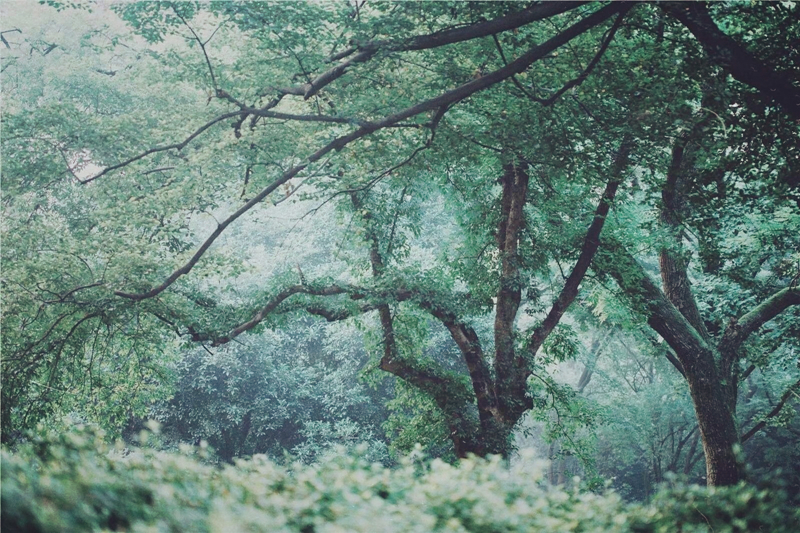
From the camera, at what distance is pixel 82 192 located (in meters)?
9.06

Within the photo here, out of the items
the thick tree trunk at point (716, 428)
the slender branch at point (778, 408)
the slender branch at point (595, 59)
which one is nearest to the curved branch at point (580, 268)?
the thick tree trunk at point (716, 428)

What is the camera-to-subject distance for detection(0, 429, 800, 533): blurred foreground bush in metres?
1.88

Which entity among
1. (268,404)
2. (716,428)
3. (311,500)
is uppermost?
(716,428)

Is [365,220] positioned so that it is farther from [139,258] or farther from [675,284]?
[675,284]

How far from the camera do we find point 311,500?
2377 mm

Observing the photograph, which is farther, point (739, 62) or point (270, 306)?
point (270, 306)

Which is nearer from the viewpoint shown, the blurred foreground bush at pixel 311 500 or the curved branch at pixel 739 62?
the blurred foreground bush at pixel 311 500

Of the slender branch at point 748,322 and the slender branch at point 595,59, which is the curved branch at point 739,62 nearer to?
the slender branch at point 595,59

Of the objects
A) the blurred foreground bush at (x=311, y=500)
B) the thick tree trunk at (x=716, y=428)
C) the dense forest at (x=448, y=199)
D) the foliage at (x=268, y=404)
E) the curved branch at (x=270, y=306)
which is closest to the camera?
the blurred foreground bush at (x=311, y=500)

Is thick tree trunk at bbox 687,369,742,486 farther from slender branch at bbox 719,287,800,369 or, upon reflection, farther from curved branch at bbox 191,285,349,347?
curved branch at bbox 191,285,349,347

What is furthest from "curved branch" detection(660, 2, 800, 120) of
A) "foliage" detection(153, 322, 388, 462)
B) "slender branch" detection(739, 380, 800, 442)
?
"foliage" detection(153, 322, 388, 462)

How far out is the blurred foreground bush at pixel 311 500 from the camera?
6.18 feet

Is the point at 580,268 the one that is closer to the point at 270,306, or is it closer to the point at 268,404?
the point at 270,306

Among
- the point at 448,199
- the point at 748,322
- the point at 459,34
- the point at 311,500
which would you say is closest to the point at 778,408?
the point at 748,322
